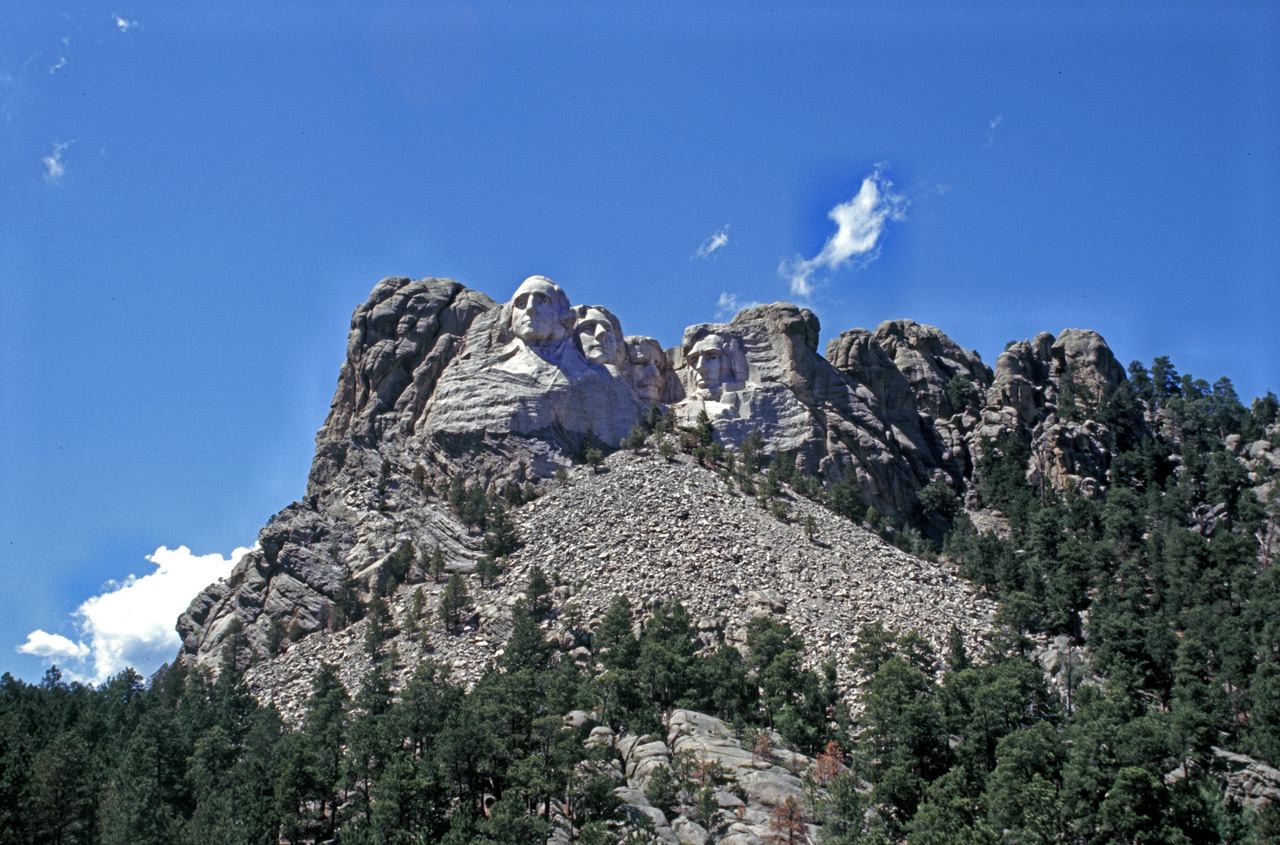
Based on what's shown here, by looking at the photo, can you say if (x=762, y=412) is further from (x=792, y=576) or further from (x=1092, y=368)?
(x=1092, y=368)

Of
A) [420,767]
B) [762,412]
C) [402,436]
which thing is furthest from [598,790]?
[762,412]

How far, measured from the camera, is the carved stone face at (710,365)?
359 feet

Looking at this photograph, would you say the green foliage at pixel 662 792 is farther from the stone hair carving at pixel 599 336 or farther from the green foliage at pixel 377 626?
the stone hair carving at pixel 599 336

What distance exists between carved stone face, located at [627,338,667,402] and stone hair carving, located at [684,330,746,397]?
11.2 feet

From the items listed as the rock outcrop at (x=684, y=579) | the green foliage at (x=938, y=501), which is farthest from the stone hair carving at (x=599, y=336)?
the green foliage at (x=938, y=501)

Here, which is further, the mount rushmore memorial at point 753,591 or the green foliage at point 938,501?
the green foliage at point 938,501

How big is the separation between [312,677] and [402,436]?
1193 inches

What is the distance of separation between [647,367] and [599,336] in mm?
7196

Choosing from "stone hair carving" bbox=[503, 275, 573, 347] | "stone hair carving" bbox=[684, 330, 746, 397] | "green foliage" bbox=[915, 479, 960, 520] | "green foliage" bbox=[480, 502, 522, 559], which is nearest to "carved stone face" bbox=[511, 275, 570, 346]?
"stone hair carving" bbox=[503, 275, 573, 347]

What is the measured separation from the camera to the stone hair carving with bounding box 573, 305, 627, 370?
106m

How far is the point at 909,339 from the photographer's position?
129625 millimetres

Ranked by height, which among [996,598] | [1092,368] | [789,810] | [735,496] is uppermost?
[1092,368]

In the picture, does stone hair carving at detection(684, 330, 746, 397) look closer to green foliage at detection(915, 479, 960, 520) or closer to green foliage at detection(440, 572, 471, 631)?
green foliage at detection(915, 479, 960, 520)

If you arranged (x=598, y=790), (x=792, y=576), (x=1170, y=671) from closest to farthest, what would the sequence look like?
(x=598, y=790) < (x=1170, y=671) < (x=792, y=576)
